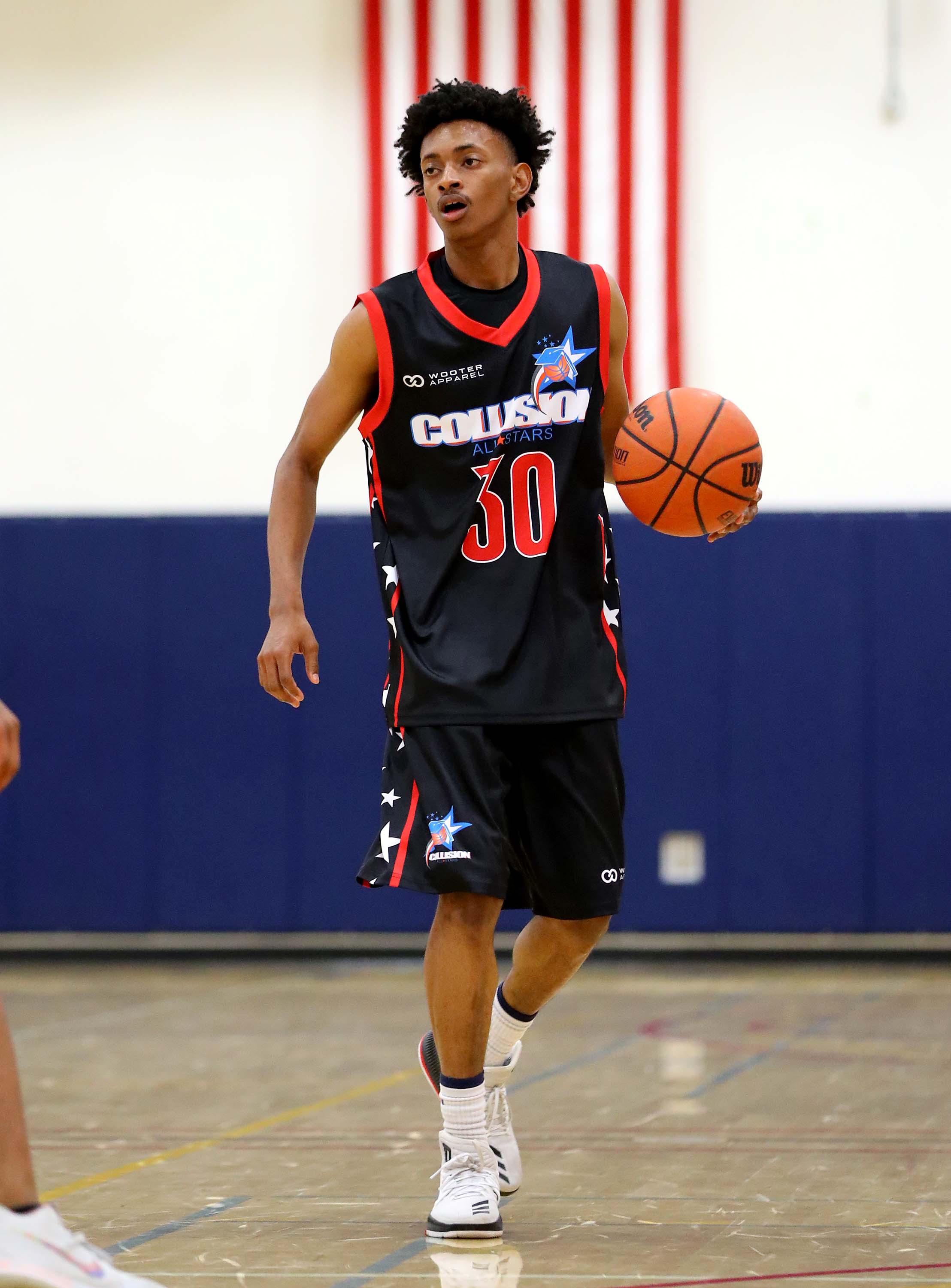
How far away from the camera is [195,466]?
7.75 metres

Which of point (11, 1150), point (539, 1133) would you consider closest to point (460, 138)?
point (11, 1150)

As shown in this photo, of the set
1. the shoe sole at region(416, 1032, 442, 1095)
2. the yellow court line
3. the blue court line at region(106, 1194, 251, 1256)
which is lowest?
the yellow court line

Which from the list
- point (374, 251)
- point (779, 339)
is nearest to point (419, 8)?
point (374, 251)

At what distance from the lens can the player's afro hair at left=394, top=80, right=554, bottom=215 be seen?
9.52 ft

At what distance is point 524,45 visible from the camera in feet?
25.0

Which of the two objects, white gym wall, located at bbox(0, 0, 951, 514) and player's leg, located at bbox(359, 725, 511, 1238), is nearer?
player's leg, located at bbox(359, 725, 511, 1238)

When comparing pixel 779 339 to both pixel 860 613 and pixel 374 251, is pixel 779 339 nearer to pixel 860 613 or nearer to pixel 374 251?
pixel 860 613

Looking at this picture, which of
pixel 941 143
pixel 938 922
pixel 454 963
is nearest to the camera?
pixel 454 963

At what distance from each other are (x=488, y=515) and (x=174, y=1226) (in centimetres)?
130

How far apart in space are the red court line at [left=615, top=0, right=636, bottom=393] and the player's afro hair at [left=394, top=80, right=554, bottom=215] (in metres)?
4.64

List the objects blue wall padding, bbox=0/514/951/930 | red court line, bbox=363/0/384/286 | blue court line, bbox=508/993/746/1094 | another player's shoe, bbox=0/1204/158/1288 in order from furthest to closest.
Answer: red court line, bbox=363/0/384/286, blue wall padding, bbox=0/514/951/930, blue court line, bbox=508/993/746/1094, another player's shoe, bbox=0/1204/158/1288

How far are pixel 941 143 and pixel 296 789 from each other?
163 inches

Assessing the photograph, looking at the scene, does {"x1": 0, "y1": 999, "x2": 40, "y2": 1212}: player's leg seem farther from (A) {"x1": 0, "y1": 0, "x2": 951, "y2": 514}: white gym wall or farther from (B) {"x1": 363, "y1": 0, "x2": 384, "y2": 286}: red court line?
(B) {"x1": 363, "y1": 0, "x2": 384, "y2": 286}: red court line

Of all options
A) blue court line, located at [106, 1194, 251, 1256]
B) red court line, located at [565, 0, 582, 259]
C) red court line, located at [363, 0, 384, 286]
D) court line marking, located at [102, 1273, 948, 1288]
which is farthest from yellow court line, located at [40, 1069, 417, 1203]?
red court line, located at [565, 0, 582, 259]
